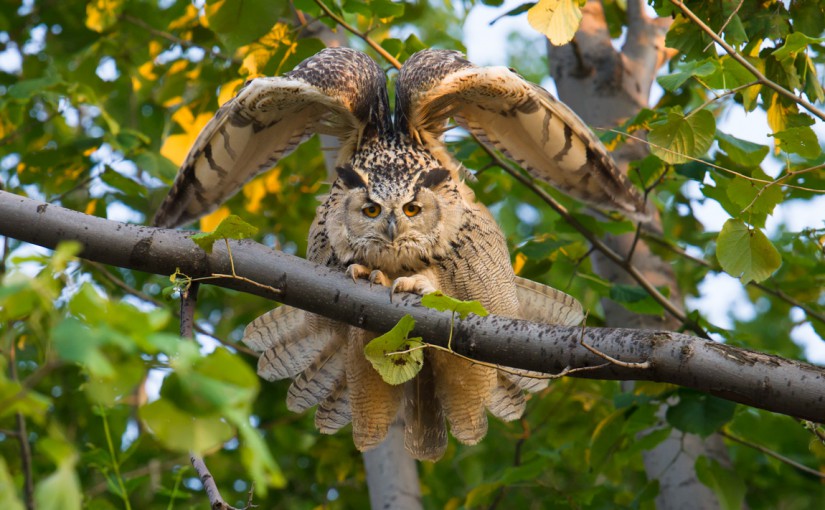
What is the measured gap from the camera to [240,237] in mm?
2240

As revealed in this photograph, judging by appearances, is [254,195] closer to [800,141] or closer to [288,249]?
[288,249]

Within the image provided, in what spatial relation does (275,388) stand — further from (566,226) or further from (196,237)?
(196,237)

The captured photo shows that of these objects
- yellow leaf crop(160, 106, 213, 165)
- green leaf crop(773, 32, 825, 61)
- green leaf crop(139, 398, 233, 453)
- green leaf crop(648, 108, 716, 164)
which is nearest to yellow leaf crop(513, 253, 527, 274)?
green leaf crop(648, 108, 716, 164)

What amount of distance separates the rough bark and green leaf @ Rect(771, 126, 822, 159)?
5.17 ft

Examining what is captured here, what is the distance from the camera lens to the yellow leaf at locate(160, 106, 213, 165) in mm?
4523

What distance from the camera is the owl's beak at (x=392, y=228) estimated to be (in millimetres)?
2951

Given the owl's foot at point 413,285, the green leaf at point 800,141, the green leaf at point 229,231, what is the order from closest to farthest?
the green leaf at point 229,231 < the green leaf at point 800,141 < the owl's foot at point 413,285

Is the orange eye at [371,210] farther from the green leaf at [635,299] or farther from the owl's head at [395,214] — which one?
the green leaf at [635,299]

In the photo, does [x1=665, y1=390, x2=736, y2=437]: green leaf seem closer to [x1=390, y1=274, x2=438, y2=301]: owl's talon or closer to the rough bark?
the rough bark

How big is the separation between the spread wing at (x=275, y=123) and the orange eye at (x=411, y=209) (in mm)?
379

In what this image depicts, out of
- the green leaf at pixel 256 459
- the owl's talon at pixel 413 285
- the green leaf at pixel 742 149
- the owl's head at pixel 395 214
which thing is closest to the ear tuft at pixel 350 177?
the owl's head at pixel 395 214

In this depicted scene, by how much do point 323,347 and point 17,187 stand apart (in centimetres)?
202

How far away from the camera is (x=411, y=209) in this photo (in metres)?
3.04

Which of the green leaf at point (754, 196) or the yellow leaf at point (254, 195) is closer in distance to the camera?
the green leaf at point (754, 196)
